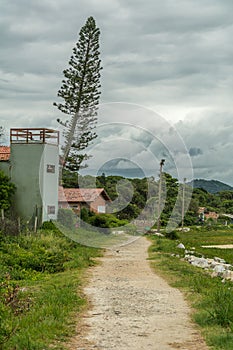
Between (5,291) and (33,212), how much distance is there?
65.4 ft

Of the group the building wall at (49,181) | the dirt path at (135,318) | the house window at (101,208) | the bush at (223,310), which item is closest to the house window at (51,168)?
the building wall at (49,181)

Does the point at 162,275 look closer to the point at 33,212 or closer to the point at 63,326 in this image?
the point at 63,326

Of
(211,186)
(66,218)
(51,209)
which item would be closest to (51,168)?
(51,209)

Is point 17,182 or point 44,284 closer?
point 44,284

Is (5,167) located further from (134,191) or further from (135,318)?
(135,318)

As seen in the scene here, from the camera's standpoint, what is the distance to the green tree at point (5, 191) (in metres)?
29.8

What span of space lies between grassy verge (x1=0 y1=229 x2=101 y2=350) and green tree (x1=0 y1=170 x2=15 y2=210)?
8.37 metres

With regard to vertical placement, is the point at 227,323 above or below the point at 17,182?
below

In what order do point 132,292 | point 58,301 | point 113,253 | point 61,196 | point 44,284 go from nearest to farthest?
point 58,301
point 132,292
point 44,284
point 113,253
point 61,196

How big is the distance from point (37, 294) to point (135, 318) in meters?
2.84

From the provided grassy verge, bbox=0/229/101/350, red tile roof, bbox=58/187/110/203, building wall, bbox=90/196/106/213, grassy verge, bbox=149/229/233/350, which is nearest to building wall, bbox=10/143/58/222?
grassy verge, bbox=0/229/101/350

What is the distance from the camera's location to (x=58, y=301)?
10430mm

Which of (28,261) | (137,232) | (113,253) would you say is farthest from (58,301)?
(137,232)

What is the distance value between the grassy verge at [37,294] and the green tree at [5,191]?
8.37m
